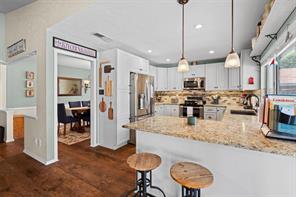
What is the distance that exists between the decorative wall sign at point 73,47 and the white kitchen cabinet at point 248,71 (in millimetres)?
3792

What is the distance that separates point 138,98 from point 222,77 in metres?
2.74

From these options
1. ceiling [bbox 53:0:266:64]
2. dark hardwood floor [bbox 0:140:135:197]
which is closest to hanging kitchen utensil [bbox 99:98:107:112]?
dark hardwood floor [bbox 0:140:135:197]

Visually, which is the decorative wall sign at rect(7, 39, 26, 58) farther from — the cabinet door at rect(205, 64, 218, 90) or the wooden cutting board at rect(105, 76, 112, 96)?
the cabinet door at rect(205, 64, 218, 90)

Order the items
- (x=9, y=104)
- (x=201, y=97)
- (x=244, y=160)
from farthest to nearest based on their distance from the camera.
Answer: (x=201, y=97) → (x=9, y=104) → (x=244, y=160)

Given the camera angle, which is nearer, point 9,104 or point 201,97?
point 9,104

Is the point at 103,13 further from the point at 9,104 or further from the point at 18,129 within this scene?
the point at 18,129

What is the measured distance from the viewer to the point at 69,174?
248 cm

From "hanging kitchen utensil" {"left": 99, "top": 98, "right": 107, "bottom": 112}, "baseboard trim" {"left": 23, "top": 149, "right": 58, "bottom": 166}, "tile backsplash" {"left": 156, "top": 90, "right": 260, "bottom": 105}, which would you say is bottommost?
"baseboard trim" {"left": 23, "top": 149, "right": 58, "bottom": 166}

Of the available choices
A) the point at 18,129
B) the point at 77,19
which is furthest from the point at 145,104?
the point at 18,129

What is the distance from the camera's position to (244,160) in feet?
4.31

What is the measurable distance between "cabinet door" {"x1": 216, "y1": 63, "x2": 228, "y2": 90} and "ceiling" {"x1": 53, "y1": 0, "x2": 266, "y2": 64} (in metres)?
1.08

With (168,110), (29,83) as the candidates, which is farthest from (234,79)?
(29,83)

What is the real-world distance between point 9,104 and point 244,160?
5959mm

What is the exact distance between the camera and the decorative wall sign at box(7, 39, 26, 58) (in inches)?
127
